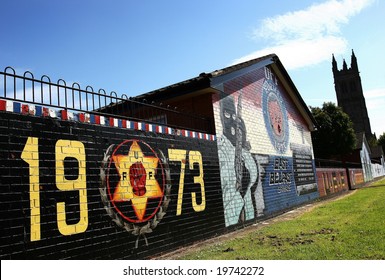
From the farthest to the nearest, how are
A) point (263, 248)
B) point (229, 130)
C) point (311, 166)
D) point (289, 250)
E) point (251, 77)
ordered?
point (311, 166) < point (251, 77) < point (229, 130) < point (263, 248) < point (289, 250)

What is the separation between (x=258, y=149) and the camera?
11.9m

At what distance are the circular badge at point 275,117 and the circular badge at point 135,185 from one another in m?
7.20

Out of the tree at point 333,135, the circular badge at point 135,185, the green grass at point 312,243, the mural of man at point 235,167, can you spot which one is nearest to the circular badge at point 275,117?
the mural of man at point 235,167

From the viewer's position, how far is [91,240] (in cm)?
521

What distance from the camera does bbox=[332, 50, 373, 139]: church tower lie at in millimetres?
97688

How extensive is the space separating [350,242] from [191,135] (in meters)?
4.14

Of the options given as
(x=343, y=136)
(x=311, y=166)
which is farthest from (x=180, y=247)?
(x=343, y=136)

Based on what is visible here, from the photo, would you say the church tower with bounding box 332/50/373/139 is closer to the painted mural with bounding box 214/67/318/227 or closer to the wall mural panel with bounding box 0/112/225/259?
the painted mural with bounding box 214/67/318/227

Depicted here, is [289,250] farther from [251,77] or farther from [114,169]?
[251,77]

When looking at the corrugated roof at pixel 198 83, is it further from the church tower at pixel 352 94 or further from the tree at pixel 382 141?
the church tower at pixel 352 94

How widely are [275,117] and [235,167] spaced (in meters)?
5.02

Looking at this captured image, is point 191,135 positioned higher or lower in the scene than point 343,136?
lower

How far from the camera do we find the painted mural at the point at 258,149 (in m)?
9.74
